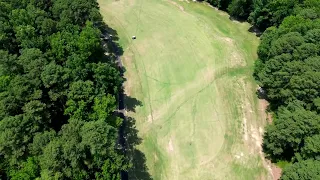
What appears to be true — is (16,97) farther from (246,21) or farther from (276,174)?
(246,21)

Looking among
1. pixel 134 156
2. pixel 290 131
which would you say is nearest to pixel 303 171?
pixel 290 131

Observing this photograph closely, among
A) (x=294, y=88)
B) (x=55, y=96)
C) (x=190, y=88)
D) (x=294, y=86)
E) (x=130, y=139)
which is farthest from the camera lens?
(x=190, y=88)

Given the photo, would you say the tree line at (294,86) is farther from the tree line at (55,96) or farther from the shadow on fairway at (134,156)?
the tree line at (55,96)

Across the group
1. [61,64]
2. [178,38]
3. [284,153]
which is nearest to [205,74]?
[178,38]

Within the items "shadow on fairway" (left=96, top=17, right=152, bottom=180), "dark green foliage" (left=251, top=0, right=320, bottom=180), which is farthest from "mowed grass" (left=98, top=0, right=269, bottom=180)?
"dark green foliage" (left=251, top=0, right=320, bottom=180)

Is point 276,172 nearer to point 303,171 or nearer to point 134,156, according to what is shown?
point 303,171

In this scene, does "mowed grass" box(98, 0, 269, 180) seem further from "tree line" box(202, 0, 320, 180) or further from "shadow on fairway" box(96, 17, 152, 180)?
"tree line" box(202, 0, 320, 180)
